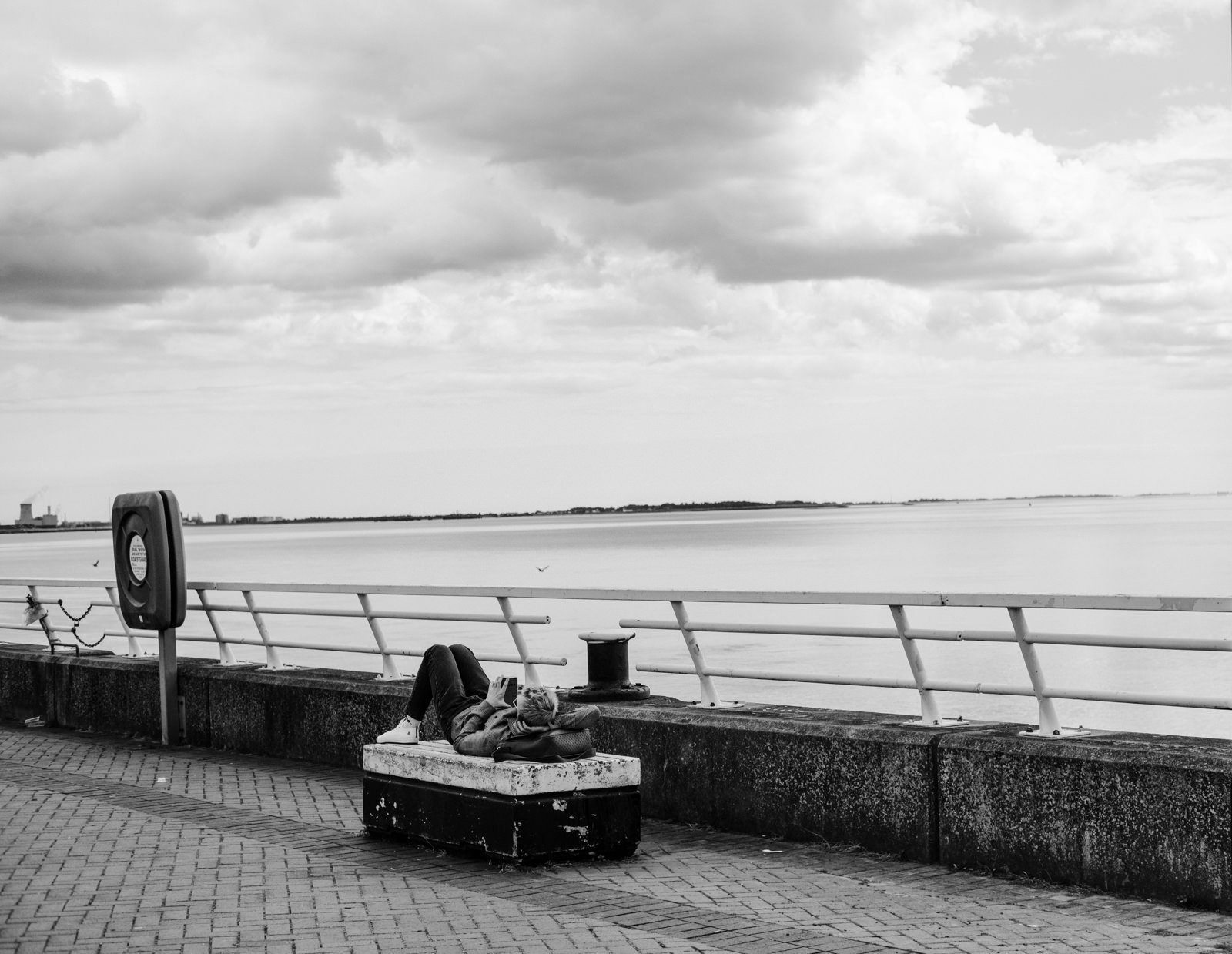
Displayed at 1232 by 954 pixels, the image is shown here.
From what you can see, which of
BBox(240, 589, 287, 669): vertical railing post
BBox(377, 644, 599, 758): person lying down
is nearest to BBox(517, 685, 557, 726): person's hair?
BBox(377, 644, 599, 758): person lying down

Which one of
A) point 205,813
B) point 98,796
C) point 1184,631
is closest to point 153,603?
point 98,796

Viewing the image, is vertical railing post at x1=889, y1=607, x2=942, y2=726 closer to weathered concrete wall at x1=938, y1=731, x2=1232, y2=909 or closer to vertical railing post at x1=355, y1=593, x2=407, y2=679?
weathered concrete wall at x1=938, y1=731, x2=1232, y2=909

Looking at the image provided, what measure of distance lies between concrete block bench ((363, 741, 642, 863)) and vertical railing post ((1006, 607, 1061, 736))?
2.11 meters

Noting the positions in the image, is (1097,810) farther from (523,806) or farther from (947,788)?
(523,806)

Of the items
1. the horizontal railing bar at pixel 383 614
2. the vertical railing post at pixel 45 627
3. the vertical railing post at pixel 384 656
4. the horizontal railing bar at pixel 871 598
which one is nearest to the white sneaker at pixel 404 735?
the horizontal railing bar at pixel 383 614

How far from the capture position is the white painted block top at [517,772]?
301 inches

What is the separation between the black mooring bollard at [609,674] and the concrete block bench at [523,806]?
1.65m

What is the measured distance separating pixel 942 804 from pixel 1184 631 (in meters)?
43.2

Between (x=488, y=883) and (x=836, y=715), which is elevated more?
(x=836, y=715)

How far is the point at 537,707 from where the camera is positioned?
782 cm

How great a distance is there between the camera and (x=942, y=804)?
7.69m

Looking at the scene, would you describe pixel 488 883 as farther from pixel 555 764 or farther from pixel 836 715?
pixel 836 715

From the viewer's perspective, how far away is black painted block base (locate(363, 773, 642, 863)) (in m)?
7.66

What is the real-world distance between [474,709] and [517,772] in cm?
71
